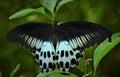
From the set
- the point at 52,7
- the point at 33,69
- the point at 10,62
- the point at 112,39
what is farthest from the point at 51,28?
the point at 10,62

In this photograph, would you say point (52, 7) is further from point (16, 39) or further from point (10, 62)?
point (10, 62)

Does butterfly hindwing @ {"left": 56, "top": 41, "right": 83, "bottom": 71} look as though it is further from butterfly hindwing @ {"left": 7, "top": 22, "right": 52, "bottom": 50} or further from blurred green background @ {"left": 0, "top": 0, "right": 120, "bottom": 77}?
blurred green background @ {"left": 0, "top": 0, "right": 120, "bottom": 77}

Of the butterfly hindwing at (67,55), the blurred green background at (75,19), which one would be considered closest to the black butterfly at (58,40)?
the butterfly hindwing at (67,55)

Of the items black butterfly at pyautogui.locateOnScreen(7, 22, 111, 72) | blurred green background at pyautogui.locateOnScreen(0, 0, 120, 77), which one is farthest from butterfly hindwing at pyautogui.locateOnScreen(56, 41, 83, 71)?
blurred green background at pyautogui.locateOnScreen(0, 0, 120, 77)

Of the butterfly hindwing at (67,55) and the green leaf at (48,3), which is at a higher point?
the green leaf at (48,3)

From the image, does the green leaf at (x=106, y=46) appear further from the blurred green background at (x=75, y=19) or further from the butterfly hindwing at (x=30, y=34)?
the blurred green background at (x=75, y=19)

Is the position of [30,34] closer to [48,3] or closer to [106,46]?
[48,3]
